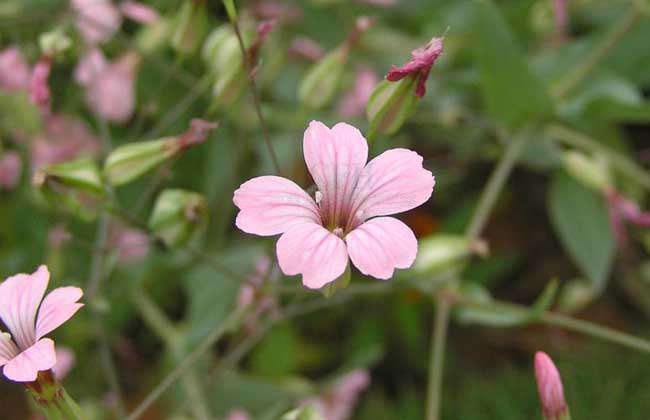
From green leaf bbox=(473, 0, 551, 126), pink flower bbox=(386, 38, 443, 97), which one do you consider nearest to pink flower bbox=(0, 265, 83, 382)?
pink flower bbox=(386, 38, 443, 97)

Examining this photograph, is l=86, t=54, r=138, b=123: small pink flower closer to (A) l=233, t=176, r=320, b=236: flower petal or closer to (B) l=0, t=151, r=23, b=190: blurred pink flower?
(B) l=0, t=151, r=23, b=190: blurred pink flower

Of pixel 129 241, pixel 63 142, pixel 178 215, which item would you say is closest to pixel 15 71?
pixel 63 142

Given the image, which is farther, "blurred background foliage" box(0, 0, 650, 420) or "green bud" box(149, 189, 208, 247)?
"blurred background foliage" box(0, 0, 650, 420)

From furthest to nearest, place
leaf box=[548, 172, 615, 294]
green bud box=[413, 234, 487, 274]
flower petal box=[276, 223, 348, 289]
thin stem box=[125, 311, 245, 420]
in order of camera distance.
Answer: leaf box=[548, 172, 615, 294], green bud box=[413, 234, 487, 274], thin stem box=[125, 311, 245, 420], flower petal box=[276, 223, 348, 289]

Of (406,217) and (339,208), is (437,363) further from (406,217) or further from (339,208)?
(406,217)

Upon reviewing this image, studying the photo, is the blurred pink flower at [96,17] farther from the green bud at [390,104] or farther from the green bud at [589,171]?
the green bud at [589,171]

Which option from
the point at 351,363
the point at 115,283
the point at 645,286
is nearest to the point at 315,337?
the point at 351,363

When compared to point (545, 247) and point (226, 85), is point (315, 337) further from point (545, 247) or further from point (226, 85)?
point (226, 85)
